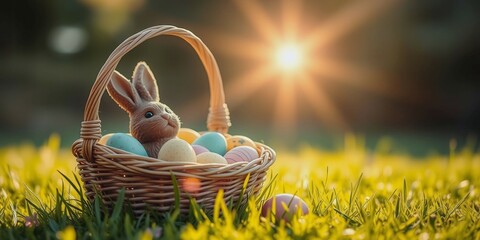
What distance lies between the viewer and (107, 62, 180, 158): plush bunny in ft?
7.37

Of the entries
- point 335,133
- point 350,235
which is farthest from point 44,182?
point 335,133

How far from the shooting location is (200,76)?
11.5 m

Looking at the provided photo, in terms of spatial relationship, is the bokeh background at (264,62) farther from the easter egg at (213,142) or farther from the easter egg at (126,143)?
the easter egg at (126,143)

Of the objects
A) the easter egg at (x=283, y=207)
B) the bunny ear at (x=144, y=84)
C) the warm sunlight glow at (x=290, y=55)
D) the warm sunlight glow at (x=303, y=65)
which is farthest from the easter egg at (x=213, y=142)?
the warm sunlight glow at (x=303, y=65)

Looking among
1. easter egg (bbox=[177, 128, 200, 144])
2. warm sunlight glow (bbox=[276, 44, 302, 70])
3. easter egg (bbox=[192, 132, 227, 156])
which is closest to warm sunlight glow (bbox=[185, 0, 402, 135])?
warm sunlight glow (bbox=[276, 44, 302, 70])

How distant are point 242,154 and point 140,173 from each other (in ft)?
1.64

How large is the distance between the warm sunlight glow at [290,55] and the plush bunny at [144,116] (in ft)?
23.8

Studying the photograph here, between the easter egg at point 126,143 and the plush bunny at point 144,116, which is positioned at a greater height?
the plush bunny at point 144,116

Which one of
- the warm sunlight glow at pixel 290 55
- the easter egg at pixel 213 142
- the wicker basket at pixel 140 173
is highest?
the warm sunlight glow at pixel 290 55

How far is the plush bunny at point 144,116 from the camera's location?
225cm

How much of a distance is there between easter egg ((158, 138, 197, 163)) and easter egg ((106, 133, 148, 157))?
93 mm

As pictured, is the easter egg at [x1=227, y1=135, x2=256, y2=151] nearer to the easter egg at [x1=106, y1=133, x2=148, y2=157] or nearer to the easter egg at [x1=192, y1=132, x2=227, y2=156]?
the easter egg at [x1=192, y1=132, x2=227, y2=156]

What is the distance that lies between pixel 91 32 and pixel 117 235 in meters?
9.78

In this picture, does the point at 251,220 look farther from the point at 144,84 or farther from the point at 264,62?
the point at 264,62
